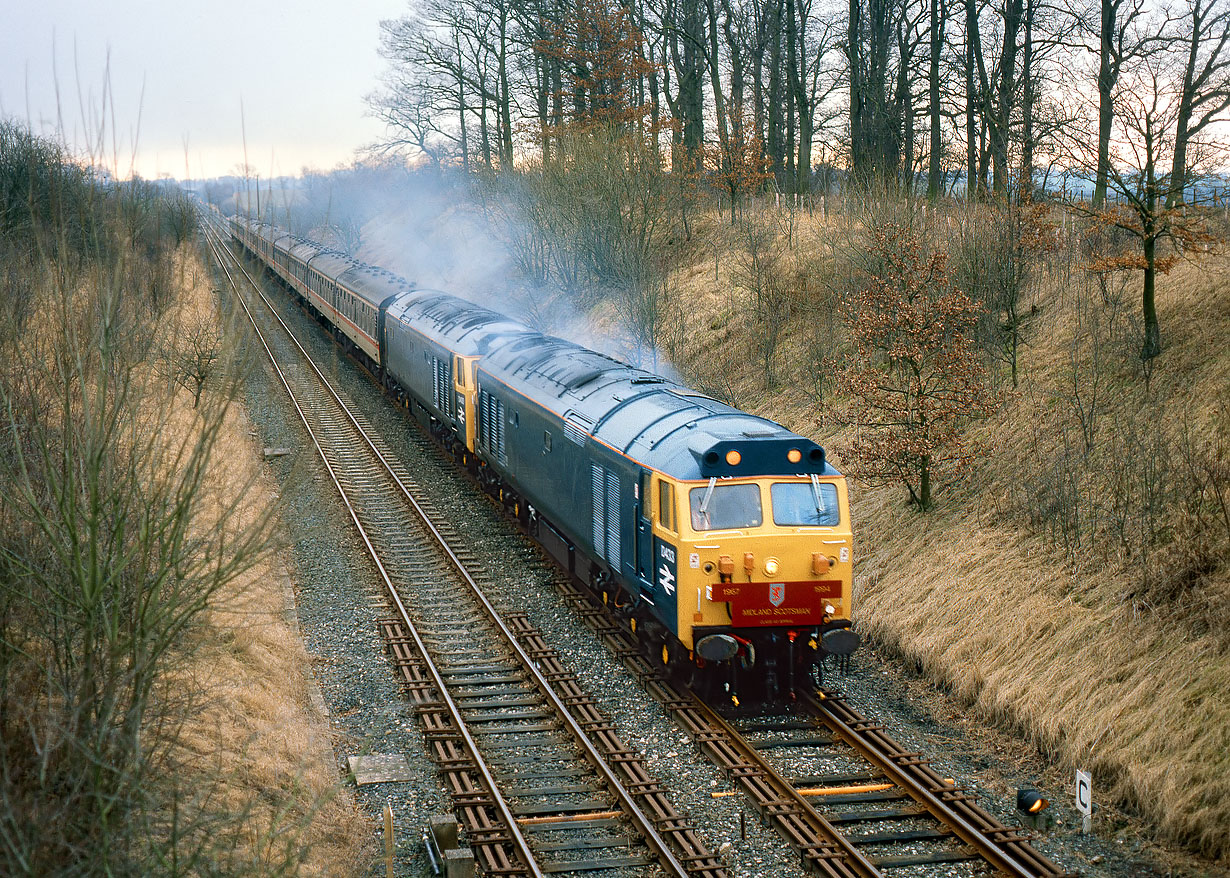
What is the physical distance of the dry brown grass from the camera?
8.98 metres

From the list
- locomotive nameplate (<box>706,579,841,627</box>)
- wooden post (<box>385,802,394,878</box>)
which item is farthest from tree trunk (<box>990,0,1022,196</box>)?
wooden post (<box>385,802,394,878</box>)

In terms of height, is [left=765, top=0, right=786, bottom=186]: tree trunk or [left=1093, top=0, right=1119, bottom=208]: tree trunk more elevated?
[left=765, top=0, right=786, bottom=186]: tree trunk

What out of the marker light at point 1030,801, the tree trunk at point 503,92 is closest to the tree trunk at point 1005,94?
the marker light at point 1030,801

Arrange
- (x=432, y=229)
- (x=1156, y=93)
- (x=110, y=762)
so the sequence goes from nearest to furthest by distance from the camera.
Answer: (x=110, y=762) < (x=1156, y=93) < (x=432, y=229)

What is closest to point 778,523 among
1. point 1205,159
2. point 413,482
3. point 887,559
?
point 887,559

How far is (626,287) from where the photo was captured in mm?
24531

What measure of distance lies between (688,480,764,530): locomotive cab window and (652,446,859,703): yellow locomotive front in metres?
0.01

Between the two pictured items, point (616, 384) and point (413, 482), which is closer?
point (616, 384)

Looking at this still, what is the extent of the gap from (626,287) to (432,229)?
114 ft

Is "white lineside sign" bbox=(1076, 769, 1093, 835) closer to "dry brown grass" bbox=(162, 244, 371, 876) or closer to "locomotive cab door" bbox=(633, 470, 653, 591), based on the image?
"locomotive cab door" bbox=(633, 470, 653, 591)

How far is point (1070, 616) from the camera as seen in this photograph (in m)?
12.1

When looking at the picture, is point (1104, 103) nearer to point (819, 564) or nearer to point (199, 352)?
point (819, 564)

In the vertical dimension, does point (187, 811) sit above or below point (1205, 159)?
below

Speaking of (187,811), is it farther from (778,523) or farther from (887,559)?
(887,559)
